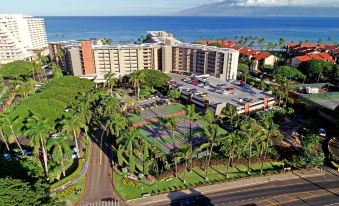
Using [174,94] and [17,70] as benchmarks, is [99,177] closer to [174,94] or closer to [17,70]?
[174,94]

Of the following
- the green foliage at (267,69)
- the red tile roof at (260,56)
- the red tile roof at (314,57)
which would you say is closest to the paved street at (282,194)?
the green foliage at (267,69)

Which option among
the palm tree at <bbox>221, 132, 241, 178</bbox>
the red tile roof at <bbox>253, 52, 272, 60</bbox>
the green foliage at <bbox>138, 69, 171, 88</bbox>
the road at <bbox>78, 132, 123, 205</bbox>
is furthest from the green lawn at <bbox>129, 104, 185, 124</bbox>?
the red tile roof at <bbox>253, 52, 272, 60</bbox>

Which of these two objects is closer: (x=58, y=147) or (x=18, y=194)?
(x=18, y=194)

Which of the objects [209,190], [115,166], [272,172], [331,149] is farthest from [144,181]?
[331,149]

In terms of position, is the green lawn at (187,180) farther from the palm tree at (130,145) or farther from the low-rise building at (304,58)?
the low-rise building at (304,58)

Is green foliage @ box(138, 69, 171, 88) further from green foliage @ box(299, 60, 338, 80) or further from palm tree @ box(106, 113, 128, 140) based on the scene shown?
green foliage @ box(299, 60, 338, 80)

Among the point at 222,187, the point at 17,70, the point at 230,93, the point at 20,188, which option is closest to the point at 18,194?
the point at 20,188

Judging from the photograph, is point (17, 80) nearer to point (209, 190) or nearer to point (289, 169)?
point (209, 190)
